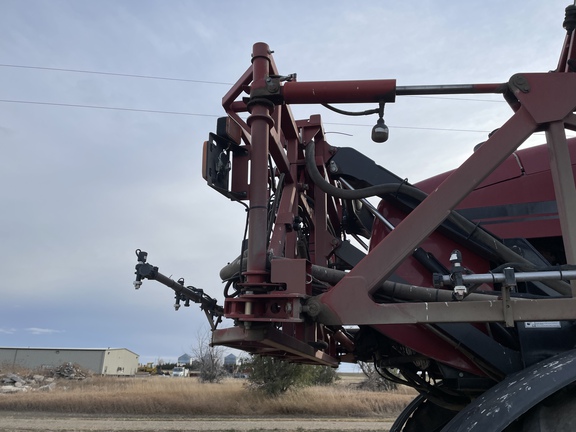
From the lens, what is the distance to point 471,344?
10.8 feet

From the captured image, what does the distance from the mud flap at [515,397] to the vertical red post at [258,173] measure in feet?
4.67

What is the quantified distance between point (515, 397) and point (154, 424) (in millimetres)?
15617

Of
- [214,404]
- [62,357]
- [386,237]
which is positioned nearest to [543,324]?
[386,237]

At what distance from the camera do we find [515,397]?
235 centimetres

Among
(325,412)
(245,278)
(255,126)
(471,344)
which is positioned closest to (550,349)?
(471,344)

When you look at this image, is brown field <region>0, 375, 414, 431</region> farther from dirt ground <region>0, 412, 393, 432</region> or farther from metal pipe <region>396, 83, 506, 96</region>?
metal pipe <region>396, 83, 506, 96</region>

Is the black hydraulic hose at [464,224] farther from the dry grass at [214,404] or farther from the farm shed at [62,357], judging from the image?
the farm shed at [62,357]

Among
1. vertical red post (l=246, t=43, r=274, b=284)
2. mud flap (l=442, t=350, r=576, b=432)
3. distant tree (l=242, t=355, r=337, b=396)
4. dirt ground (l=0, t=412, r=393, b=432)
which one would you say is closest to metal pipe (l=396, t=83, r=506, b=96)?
vertical red post (l=246, t=43, r=274, b=284)

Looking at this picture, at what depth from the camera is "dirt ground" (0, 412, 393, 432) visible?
46.8ft

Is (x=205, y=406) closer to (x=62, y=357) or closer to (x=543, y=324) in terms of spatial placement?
(x=543, y=324)

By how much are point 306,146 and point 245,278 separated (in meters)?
1.74

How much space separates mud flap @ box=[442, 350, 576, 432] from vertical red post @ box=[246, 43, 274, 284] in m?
1.42

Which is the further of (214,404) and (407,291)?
(214,404)

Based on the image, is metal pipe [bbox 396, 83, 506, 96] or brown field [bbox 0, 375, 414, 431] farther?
brown field [bbox 0, 375, 414, 431]
